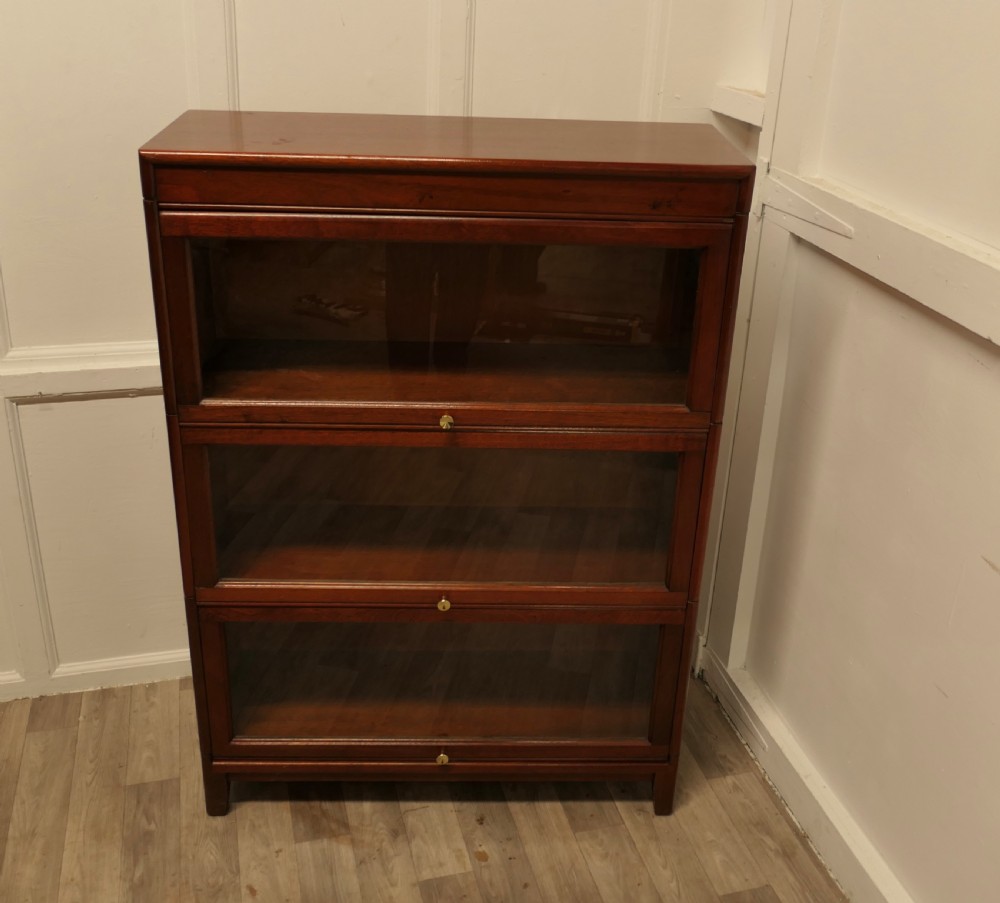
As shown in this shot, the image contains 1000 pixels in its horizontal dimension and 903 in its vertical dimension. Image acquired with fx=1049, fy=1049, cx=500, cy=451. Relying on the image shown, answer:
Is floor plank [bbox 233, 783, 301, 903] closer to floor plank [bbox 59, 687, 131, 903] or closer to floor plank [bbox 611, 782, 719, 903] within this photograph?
floor plank [bbox 59, 687, 131, 903]

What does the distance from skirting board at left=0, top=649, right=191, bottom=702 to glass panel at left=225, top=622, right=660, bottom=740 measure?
1.38 feet

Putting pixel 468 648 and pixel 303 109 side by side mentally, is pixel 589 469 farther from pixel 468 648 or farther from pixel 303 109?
pixel 303 109

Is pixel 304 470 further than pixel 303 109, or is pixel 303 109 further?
pixel 303 109

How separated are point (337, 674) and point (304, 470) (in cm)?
43

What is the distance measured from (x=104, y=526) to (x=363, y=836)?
807mm

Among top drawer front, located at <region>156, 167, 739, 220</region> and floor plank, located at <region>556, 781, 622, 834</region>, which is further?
floor plank, located at <region>556, 781, 622, 834</region>

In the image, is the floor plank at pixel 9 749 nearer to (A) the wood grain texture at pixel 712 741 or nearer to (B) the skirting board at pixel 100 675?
(B) the skirting board at pixel 100 675

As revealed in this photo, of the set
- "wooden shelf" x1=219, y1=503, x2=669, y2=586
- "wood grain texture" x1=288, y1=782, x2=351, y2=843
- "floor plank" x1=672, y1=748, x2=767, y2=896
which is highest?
"wooden shelf" x1=219, y1=503, x2=669, y2=586

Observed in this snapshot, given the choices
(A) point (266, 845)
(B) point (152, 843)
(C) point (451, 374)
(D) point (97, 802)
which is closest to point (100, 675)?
(D) point (97, 802)

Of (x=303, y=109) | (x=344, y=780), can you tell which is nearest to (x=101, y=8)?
(x=303, y=109)

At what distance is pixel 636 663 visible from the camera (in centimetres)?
189

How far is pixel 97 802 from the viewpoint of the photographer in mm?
1964

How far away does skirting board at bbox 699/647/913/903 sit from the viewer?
1.72 metres

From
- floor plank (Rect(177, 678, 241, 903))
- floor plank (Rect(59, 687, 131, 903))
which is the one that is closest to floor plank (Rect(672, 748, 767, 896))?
floor plank (Rect(177, 678, 241, 903))
